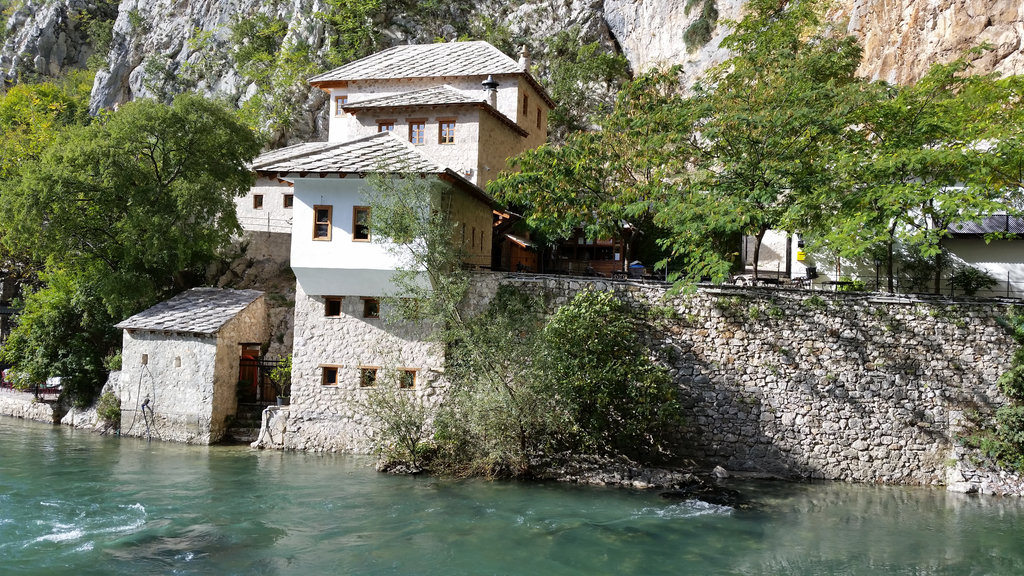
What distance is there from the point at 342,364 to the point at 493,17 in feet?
98.3

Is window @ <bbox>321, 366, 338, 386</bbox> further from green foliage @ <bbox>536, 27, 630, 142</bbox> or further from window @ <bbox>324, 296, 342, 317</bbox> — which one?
green foliage @ <bbox>536, 27, 630, 142</bbox>

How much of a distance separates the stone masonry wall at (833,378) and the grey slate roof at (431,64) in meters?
13.5

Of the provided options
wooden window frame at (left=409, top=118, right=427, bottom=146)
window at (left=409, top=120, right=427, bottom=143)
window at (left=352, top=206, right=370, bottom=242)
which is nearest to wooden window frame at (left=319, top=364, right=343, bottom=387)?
window at (left=352, top=206, right=370, bottom=242)

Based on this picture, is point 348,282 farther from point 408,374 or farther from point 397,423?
point 397,423

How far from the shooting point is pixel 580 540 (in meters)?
12.6

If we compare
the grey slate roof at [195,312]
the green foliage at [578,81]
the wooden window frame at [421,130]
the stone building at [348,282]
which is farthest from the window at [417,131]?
the green foliage at [578,81]

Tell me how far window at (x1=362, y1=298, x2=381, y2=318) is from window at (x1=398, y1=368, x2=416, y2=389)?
5.74ft

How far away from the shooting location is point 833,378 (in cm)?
1739

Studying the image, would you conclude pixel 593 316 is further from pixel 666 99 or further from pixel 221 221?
pixel 221 221

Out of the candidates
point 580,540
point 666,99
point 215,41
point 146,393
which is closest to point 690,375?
point 580,540

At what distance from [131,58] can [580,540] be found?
176ft

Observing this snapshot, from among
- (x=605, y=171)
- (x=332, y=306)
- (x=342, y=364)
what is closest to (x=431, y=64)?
(x=605, y=171)

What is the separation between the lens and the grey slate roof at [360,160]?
57.4 ft

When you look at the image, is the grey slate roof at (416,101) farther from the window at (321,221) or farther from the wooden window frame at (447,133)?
the window at (321,221)
